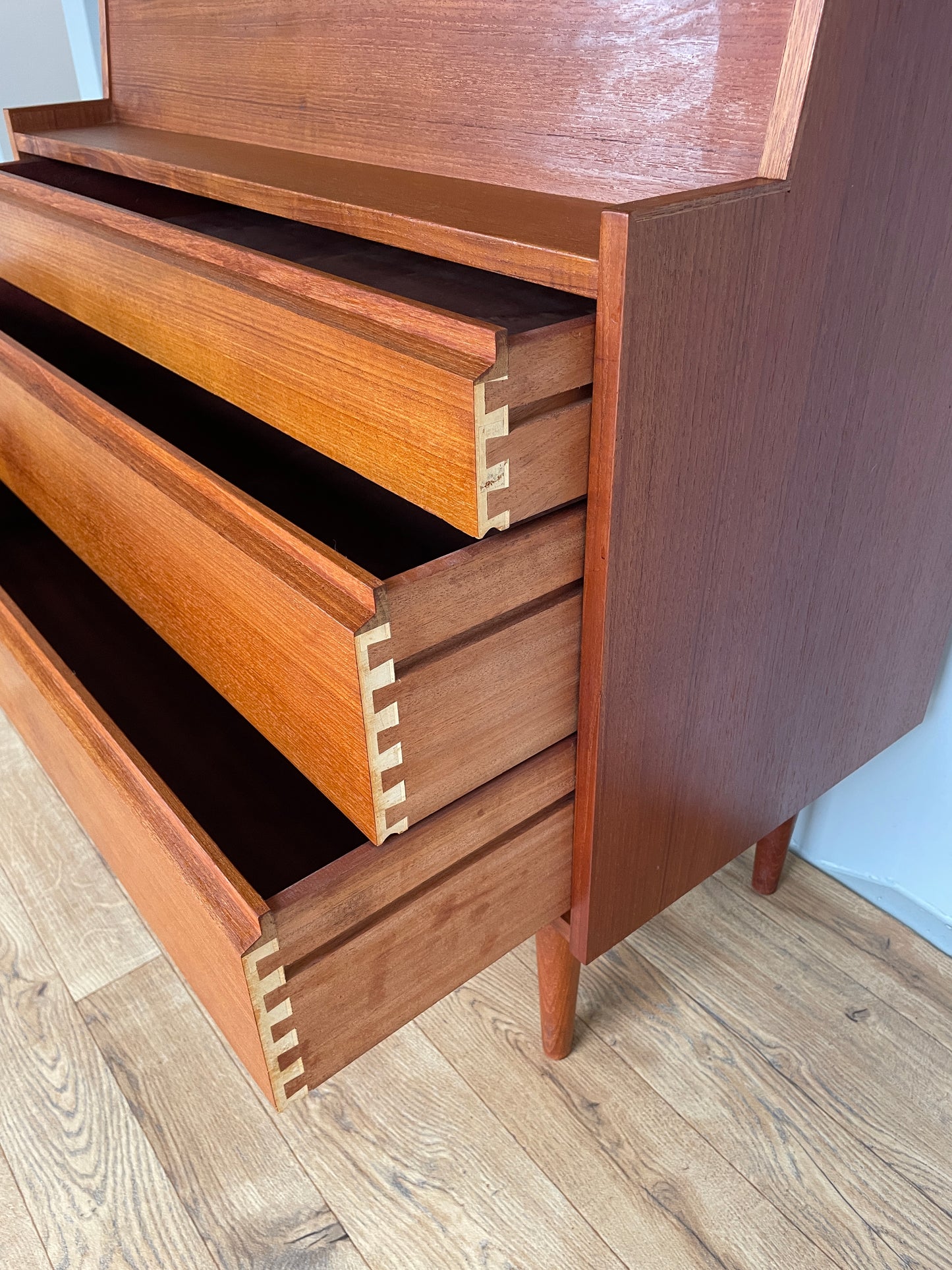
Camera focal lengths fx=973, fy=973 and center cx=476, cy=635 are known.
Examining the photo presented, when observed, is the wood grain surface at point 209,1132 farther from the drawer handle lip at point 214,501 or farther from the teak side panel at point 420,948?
the drawer handle lip at point 214,501

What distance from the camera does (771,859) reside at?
38.8 inches

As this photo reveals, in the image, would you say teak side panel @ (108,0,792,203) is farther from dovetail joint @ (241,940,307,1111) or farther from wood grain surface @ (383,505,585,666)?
dovetail joint @ (241,940,307,1111)

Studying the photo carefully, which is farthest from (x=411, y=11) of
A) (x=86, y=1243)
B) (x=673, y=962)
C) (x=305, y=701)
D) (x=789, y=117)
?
(x=86, y=1243)

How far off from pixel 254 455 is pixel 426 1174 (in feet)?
1.94

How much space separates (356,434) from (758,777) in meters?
0.41

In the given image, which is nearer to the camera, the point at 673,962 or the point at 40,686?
the point at 40,686

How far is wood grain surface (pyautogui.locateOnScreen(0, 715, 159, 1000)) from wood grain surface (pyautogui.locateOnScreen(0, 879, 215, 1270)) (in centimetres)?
3

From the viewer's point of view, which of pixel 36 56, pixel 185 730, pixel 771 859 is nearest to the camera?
pixel 185 730

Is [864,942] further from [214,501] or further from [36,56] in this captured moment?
[36,56]

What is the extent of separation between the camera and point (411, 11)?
0.68m

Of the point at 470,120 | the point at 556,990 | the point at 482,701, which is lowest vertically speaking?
the point at 556,990

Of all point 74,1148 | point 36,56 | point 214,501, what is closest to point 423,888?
point 214,501

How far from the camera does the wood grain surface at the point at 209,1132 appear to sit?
2.43ft

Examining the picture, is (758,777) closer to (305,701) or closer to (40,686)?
(305,701)
